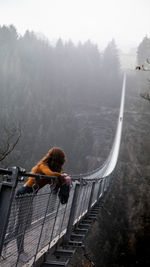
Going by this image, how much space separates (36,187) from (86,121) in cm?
3741

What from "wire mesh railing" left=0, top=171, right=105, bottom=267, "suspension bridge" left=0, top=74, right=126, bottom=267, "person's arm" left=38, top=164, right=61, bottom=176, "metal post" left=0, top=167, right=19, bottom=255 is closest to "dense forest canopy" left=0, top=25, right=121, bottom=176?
"suspension bridge" left=0, top=74, right=126, bottom=267

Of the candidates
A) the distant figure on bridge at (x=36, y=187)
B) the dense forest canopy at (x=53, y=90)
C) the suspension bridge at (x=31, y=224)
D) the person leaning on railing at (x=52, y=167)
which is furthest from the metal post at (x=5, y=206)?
the dense forest canopy at (x=53, y=90)

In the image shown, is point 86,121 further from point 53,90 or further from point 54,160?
point 54,160

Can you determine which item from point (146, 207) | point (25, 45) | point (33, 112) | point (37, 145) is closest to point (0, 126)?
point (37, 145)

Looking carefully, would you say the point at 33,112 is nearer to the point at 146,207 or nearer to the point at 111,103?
the point at 111,103

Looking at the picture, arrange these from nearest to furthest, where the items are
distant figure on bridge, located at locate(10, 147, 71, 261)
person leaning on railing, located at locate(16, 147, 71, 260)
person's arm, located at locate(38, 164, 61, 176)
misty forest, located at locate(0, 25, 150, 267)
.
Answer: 1. distant figure on bridge, located at locate(10, 147, 71, 261)
2. person leaning on railing, located at locate(16, 147, 71, 260)
3. person's arm, located at locate(38, 164, 61, 176)
4. misty forest, located at locate(0, 25, 150, 267)

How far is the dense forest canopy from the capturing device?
3497 cm

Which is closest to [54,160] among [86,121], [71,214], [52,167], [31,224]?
[52,167]

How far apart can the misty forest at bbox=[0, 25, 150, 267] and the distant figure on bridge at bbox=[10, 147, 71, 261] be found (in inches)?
173

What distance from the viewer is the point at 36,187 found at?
2.35m

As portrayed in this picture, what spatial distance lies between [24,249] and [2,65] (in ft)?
163

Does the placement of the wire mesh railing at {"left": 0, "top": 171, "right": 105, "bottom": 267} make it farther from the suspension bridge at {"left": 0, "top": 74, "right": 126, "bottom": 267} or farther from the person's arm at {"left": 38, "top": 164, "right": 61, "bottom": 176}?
the person's arm at {"left": 38, "top": 164, "right": 61, "bottom": 176}

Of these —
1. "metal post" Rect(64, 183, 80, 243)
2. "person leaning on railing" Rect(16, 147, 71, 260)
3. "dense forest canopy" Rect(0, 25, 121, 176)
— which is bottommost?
"metal post" Rect(64, 183, 80, 243)

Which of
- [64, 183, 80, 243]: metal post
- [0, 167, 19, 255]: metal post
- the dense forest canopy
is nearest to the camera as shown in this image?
[0, 167, 19, 255]: metal post
